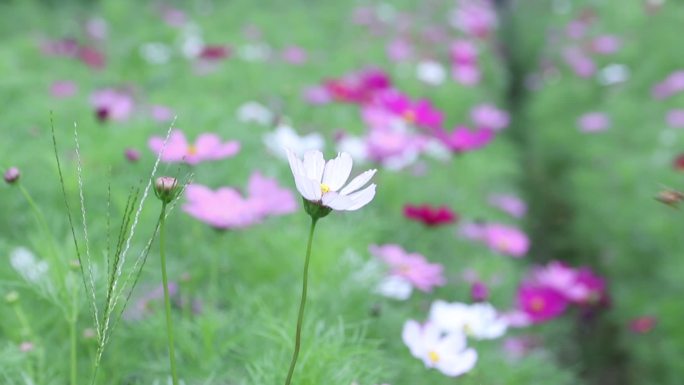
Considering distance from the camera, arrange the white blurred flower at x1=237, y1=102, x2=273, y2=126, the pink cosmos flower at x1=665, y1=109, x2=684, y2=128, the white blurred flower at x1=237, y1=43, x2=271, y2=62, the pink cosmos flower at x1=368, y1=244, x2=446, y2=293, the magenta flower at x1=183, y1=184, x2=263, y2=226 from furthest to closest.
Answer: the white blurred flower at x1=237, y1=43, x2=271, y2=62, the pink cosmos flower at x1=665, y1=109, x2=684, y2=128, the white blurred flower at x1=237, y1=102, x2=273, y2=126, the pink cosmos flower at x1=368, y1=244, x2=446, y2=293, the magenta flower at x1=183, y1=184, x2=263, y2=226

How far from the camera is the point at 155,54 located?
358 centimetres

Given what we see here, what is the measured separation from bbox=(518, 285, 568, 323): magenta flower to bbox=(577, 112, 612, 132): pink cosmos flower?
1.97 m

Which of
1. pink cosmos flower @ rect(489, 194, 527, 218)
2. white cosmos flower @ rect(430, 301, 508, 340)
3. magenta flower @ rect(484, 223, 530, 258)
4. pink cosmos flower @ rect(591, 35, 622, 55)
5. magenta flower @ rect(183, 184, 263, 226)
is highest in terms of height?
magenta flower @ rect(183, 184, 263, 226)

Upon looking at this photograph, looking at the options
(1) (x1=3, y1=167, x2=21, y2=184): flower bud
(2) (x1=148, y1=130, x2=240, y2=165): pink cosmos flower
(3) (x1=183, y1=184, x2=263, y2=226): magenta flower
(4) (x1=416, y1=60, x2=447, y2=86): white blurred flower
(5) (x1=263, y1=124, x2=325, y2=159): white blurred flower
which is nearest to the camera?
(1) (x1=3, y1=167, x2=21, y2=184): flower bud

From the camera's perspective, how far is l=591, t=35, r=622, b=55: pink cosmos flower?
4.89 meters

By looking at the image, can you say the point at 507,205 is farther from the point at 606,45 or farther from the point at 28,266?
the point at 606,45

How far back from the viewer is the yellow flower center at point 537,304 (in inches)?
76.4

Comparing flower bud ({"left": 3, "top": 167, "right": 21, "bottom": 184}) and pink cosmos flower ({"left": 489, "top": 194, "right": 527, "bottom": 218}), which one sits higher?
flower bud ({"left": 3, "top": 167, "right": 21, "bottom": 184})

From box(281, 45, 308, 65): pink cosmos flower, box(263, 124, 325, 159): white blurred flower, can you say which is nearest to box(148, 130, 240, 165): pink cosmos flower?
box(263, 124, 325, 159): white blurred flower

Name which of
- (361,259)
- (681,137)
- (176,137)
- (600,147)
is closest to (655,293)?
(681,137)

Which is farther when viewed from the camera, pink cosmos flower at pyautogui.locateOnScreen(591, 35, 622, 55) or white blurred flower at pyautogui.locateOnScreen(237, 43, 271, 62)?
pink cosmos flower at pyautogui.locateOnScreen(591, 35, 622, 55)

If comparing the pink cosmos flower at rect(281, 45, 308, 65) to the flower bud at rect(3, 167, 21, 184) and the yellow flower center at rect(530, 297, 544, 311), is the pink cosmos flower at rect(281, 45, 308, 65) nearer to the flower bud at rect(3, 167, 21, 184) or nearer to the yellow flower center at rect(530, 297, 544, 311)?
the yellow flower center at rect(530, 297, 544, 311)

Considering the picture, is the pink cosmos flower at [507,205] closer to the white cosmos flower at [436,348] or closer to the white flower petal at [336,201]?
the white cosmos flower at [436,348]

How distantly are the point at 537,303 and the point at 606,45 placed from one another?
3.39 m
